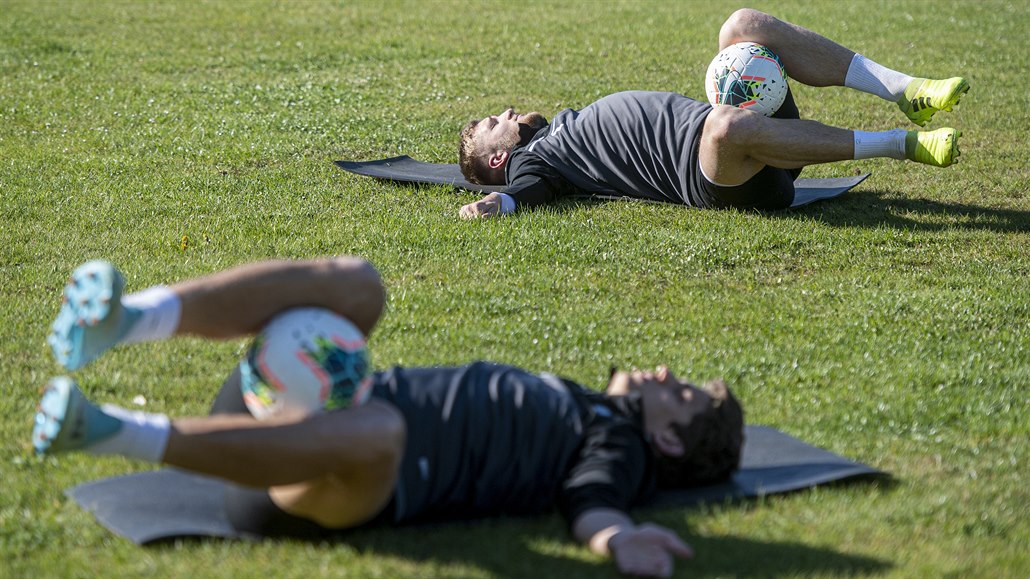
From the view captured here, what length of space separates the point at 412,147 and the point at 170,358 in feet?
15.7

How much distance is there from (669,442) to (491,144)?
15.7 ft

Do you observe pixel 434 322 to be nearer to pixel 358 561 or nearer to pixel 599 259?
pixel 599 259

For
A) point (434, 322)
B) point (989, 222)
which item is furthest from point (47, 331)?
A: point (989, 222)

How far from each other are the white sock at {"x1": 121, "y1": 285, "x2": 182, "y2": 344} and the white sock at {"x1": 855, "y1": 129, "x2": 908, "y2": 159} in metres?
4.89

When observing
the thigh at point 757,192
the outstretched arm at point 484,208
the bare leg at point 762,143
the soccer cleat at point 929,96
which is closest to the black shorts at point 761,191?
the thigh at point 757,192

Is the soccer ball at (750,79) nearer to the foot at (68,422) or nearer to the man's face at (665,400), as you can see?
the man's face at (665,400)

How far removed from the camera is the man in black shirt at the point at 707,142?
7.14m

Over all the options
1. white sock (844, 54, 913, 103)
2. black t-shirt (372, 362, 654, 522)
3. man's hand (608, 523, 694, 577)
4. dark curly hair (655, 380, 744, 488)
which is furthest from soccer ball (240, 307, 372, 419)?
white sock (844, 54, 913, 103)

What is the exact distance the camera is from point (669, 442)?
3969 millimetres

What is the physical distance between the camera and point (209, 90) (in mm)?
11508

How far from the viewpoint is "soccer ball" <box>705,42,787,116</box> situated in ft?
24.3

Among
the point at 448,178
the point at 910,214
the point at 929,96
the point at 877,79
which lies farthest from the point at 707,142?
the point at 448,178

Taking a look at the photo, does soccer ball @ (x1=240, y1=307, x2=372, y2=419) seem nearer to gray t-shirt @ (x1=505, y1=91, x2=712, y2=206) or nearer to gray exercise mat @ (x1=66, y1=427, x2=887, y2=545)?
gray exercise mat @ (x1=66, y1=427, x2=887, y2=545)

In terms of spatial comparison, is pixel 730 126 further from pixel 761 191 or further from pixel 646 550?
pixel 646 550
